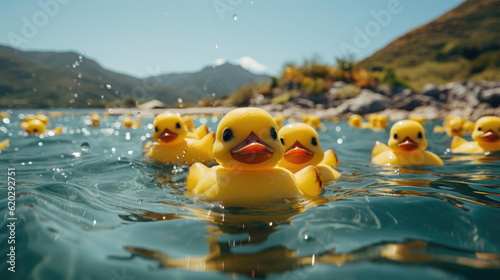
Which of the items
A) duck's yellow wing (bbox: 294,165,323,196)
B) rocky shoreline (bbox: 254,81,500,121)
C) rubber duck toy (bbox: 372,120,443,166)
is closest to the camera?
duck's yellow wing (bbox: 294,165,323,196)

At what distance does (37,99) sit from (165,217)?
304ft

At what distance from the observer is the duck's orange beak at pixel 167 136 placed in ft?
15.9

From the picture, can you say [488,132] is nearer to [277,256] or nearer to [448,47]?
[277,256]

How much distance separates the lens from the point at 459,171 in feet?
15.8

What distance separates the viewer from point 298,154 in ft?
12.4

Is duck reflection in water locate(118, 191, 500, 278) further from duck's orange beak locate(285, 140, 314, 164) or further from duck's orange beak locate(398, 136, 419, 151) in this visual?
duck's orange beak locate(398, 136, 419, 151)

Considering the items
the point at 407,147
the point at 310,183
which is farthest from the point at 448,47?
the point at 310,183

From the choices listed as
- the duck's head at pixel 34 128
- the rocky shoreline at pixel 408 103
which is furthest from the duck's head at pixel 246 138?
the rocky shoreline at pixel 408 103

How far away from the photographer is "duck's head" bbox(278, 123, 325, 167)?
149 inches

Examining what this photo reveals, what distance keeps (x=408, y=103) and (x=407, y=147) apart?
20.0 metres


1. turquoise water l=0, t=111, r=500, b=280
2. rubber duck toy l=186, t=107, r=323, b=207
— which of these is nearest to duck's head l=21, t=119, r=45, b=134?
turquoise water l=0, t=111, r=500, b=280

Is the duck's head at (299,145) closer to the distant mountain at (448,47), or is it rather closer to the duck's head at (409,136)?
the duck's head at (409,136)

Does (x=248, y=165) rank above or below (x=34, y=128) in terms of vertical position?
below

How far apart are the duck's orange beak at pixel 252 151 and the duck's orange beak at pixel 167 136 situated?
2.35m
